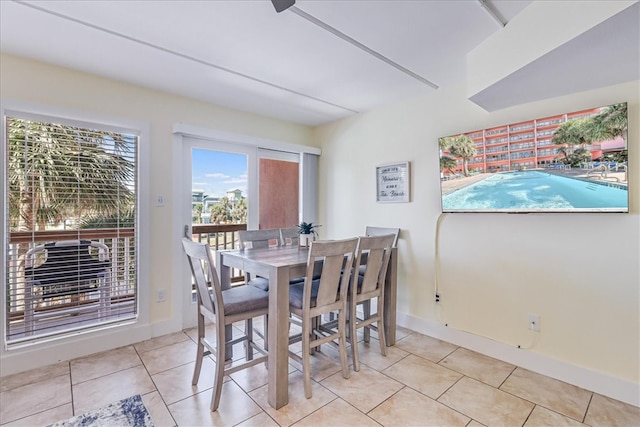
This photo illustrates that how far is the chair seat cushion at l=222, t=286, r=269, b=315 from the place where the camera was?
6.45ft

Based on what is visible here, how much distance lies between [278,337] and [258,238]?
4.19ft

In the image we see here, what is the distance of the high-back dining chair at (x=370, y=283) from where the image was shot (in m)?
2.33

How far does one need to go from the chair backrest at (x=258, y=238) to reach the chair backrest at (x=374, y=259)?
1.03 m

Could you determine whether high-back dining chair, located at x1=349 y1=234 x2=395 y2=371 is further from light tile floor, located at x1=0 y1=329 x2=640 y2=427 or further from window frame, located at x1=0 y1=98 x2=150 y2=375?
window frame, located at x1=0 y1=98 x2=150 y2=375

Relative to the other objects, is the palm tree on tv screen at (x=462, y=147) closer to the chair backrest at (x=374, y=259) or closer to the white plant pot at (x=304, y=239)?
the chair backrest at (x=374, y=259)

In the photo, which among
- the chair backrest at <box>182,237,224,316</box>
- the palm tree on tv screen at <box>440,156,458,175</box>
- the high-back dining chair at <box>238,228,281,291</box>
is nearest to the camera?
the chair backrest at <box>182,237,224,316</box>

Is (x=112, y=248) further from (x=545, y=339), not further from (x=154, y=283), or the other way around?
(x=545, y=339)

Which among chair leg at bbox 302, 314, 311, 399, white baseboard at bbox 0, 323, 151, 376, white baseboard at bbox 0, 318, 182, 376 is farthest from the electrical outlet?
white baseboard at bbox 0, 323, 151, 376

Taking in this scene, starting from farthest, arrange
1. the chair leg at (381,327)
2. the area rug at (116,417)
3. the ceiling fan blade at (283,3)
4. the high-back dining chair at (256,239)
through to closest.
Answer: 1. the high-back dining chair at (256,239)
2. the chair leg at (381,327)
3. the area rug at (116,417)
4. the ceiling fan blade at (283,3)

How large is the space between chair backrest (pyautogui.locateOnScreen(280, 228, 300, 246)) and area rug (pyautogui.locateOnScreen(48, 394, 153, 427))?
5.60 ft

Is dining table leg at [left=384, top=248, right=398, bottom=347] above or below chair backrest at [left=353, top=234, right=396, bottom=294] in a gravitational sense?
below

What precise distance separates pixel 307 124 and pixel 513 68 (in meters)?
2.73

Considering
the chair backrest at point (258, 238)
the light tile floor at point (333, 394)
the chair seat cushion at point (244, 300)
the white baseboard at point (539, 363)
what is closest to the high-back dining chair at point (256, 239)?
the chair backrest at point (258, 238)

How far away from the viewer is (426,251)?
9.96 feet
